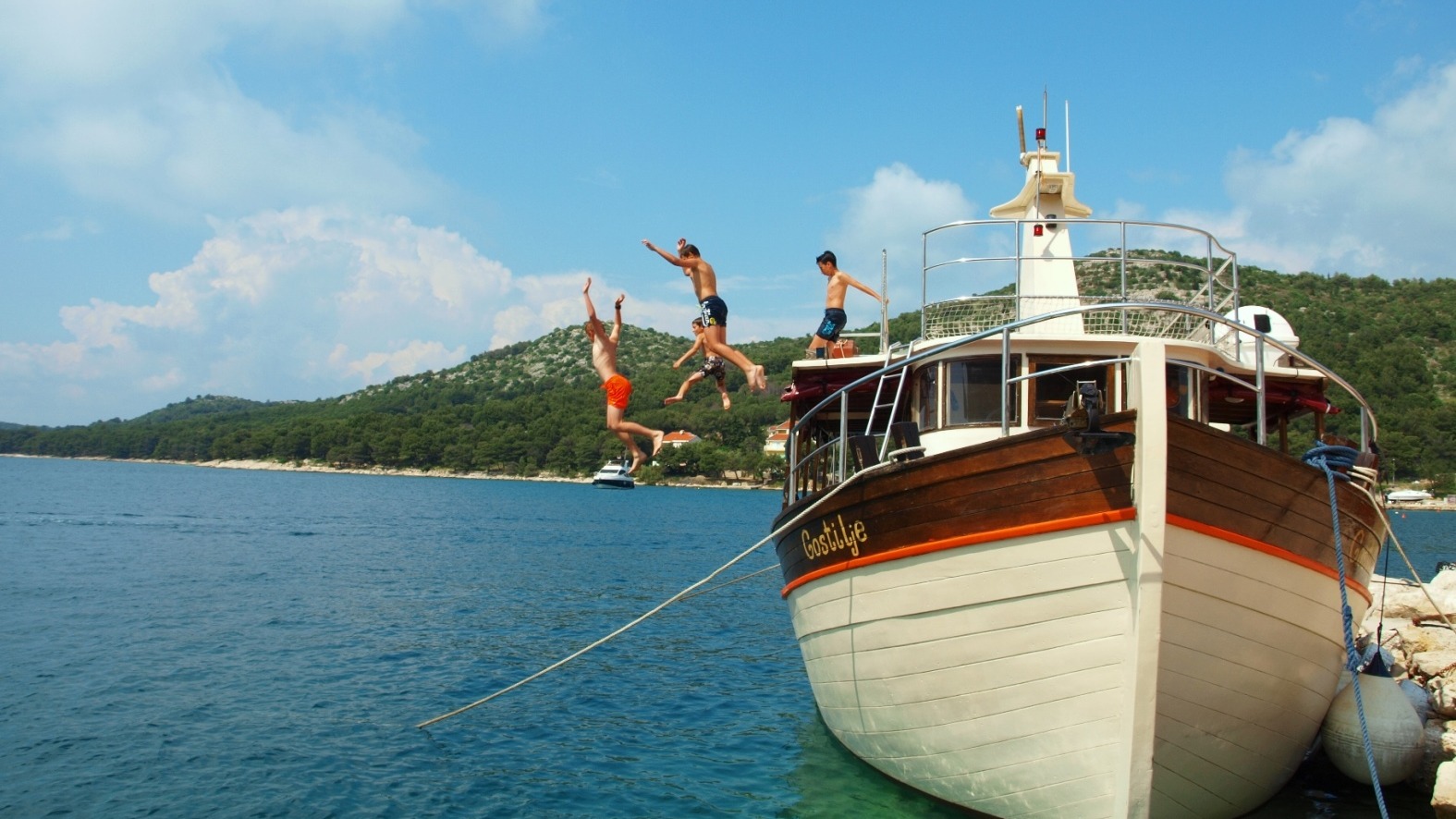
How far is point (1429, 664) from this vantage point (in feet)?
34.8

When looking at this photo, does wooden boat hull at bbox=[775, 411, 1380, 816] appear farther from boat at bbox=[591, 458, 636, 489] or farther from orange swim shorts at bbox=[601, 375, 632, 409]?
boat at bbox=[591, 458, 636, 489]

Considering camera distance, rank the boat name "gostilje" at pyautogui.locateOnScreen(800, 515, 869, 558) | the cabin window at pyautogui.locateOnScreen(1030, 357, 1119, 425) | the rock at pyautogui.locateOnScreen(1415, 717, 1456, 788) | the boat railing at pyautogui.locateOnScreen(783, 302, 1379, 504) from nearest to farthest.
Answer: the boat railing at pyautogui.locateOnScreen(783, 302, 1379, 504)
the boat name "gostilje" at pyautogui.locateOnScreen(800, 515, 869, 558)
the cabin window at pyautogui.locateOnScreen(1030, 357, 1119, 425)
the rock at pyautogui.locateOnScreen(1415, 717, 1456, 788)

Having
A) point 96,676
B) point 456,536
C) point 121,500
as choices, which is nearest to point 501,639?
point 96,676

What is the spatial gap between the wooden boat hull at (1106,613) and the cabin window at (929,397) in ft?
4.08

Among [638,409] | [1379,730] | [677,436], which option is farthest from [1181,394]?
[638,409]

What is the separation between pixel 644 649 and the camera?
57.3 ft

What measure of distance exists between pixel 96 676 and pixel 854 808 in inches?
440

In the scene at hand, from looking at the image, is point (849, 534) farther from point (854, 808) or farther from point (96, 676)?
point (96, 676)

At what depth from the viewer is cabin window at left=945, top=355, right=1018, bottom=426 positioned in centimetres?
845

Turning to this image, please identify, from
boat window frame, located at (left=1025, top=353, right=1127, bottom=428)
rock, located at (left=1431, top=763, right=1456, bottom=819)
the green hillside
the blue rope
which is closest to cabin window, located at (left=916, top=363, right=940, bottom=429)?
boat window frame, located at (left=1025, top=353, right=1127, bottom=428)

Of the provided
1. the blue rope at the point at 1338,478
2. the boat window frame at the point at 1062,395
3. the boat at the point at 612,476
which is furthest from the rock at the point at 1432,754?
the boat at the point at 612,476

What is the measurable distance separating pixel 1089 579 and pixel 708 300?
3844 millimetres

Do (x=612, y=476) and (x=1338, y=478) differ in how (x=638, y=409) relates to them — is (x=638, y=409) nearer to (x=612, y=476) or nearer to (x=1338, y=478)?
(x=1338, y=478)

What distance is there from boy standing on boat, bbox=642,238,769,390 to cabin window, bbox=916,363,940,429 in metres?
1.51
